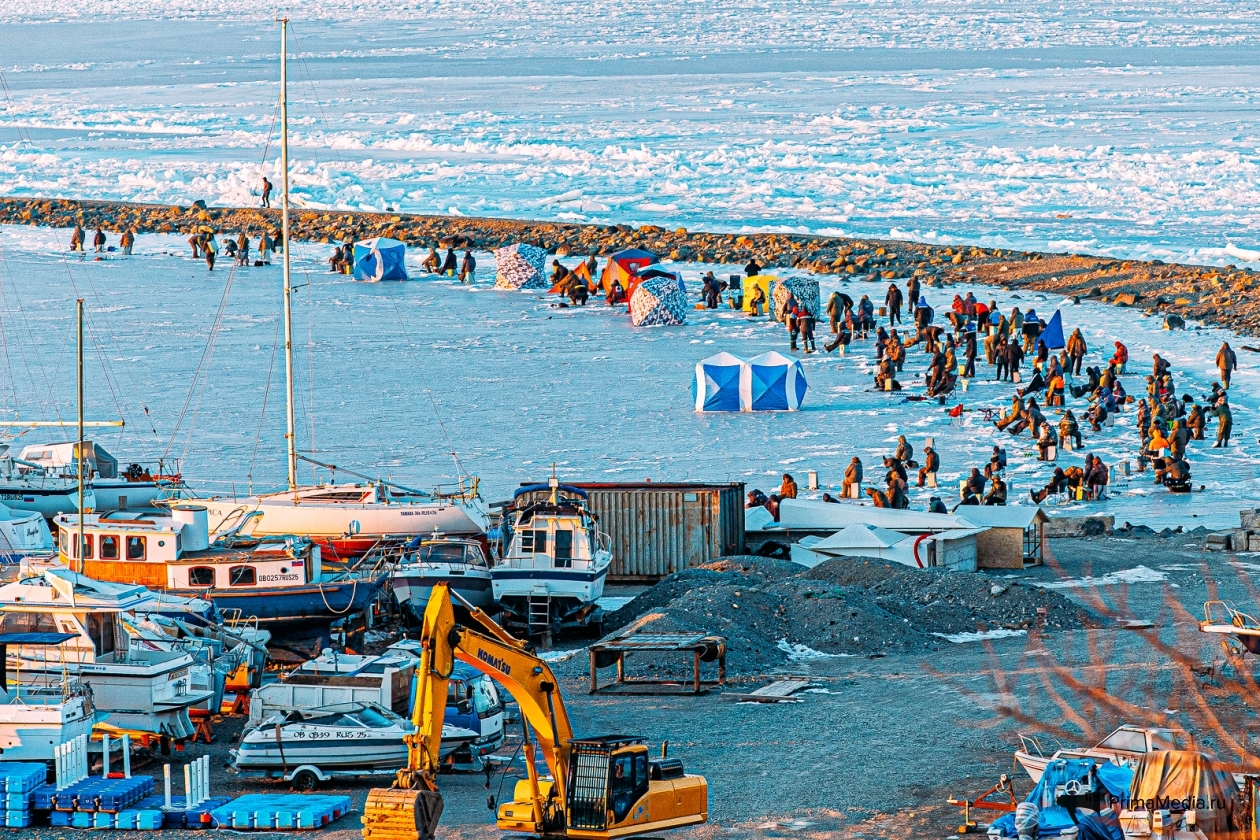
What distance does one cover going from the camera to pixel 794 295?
39750mm

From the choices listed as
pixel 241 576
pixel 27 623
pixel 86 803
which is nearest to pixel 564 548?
pixel 241 576

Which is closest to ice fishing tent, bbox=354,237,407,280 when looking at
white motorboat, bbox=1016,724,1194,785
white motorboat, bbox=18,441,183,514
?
white motorboat, bbox=18,441,183,514

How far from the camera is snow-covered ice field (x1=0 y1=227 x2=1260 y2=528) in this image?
88.7ft

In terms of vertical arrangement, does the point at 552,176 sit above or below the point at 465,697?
above

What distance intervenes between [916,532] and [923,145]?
57.4m

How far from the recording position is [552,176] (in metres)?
71.5

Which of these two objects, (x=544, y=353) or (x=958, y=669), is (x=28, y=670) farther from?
(x=544, y=353)

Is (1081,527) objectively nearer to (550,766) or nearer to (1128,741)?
(1128,741)

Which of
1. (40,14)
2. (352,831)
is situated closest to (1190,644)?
(352,831)

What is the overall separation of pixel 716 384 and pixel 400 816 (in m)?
20.4

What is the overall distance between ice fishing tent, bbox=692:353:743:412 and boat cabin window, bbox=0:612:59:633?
16.4m

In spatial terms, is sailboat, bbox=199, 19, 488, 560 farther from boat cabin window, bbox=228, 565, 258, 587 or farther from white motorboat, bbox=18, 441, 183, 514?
boat cabin window, bbox=228, 565, 258, 587

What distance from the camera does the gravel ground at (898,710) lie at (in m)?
13.4

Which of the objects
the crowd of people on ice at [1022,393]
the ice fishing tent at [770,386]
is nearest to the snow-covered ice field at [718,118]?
the ice fishing tent at [770,386]
